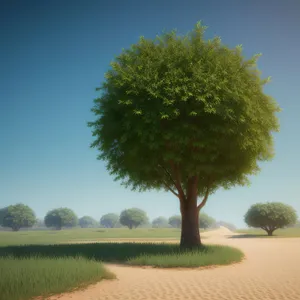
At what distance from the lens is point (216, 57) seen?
19.7m

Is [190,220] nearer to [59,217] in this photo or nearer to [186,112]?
[186,112]

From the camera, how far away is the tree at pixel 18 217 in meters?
129

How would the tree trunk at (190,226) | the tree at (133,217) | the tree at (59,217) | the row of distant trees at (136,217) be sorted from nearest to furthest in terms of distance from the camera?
the tree trunk at (190,226) < the row of distant trees at (136,217) < the tree at (59,217) < the tree at (133,217)

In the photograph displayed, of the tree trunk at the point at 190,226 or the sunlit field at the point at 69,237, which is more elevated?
the tree trunk at the point at 190,226

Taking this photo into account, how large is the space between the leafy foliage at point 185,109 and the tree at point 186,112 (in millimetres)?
68

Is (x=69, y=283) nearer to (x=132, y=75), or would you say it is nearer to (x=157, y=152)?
(x=157, y=152)

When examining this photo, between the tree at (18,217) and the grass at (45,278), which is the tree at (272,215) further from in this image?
the tree at (18,217)

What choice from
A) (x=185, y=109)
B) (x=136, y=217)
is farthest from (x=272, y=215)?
(x=136, y=217)

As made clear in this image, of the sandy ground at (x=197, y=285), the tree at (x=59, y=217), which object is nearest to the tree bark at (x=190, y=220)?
the sandy ground at (x=197, y=285)

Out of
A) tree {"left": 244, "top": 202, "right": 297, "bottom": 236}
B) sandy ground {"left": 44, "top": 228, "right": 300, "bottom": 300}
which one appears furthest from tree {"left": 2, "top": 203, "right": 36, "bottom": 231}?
sandy ground {"left": 44, "top": 228, "right": 300, "bottom": 300}

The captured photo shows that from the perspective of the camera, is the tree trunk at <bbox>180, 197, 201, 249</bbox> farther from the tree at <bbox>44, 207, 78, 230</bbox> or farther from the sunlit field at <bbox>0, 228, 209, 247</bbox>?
the tree at <bbox>44, 207, 78, 230</bbox>

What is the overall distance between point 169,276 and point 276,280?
4.98 meters

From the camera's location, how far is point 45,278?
1082 cm

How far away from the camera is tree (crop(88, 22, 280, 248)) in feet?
61.0
